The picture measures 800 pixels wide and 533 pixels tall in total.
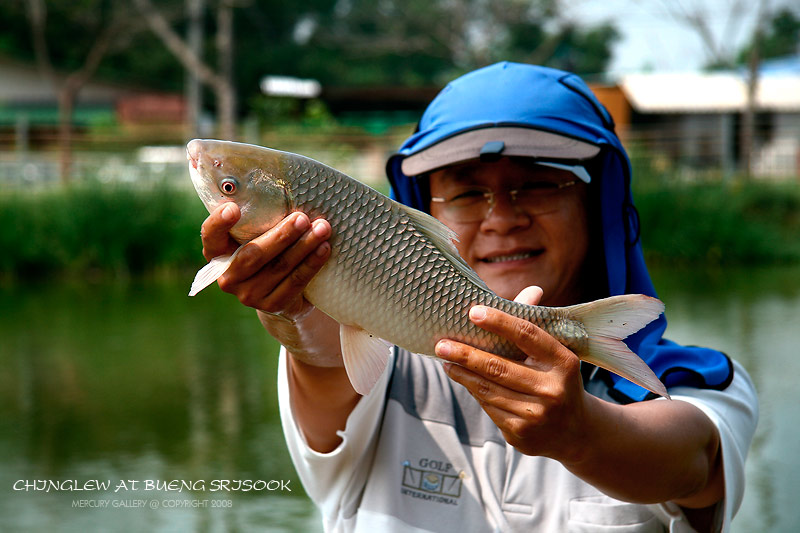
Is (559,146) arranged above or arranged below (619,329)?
above

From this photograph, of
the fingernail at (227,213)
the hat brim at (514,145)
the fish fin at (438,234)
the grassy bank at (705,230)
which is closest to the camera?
the fingernail at (227,213)

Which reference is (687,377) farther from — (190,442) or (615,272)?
(190,442)

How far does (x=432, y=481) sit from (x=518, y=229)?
517 mm

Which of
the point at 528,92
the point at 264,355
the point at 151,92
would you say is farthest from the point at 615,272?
the point at 151,92

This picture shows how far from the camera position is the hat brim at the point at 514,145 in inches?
66.4

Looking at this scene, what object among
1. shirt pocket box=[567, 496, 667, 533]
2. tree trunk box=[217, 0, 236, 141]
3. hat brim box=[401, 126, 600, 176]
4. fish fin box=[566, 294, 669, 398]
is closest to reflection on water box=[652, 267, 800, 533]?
shirt pocket box=[567, 496, 667, 533]

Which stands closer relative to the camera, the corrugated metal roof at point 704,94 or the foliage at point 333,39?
the corrugated metal roof at point 704,94

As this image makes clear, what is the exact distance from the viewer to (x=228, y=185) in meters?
1.25

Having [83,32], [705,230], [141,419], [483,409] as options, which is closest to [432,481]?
[483,409]

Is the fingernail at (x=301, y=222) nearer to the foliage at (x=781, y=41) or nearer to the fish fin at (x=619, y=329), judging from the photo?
the fish fin at (x=619, y=329)

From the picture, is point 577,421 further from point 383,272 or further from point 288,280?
point 288,280

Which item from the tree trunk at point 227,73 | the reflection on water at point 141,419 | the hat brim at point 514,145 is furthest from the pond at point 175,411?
the tree trunk at point 227,73

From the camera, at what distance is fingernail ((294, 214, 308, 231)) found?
1.24 m

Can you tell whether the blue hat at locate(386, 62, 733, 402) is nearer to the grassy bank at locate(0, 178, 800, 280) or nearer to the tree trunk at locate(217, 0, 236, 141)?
the grassy bank at locate(0, 178, 800, 280)
